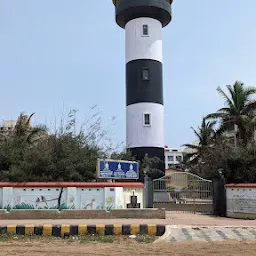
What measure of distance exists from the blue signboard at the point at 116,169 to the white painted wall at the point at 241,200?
4381 millimetres

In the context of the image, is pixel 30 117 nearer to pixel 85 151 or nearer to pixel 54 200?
pixel 85 151

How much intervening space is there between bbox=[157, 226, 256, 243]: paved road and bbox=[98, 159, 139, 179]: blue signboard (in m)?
5.16

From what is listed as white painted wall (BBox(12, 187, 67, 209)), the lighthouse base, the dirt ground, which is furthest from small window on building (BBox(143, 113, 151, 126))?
the dirt ground

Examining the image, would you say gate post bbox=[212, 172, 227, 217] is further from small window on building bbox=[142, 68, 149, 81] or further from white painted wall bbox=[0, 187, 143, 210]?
small window on building bbox=[142, 68, 149, 81]

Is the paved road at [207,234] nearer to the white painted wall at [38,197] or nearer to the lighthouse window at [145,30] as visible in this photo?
the white painted wall at [38,197]

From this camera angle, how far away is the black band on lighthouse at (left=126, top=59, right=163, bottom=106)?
27.1 meters

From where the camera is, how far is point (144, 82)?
89.4ft

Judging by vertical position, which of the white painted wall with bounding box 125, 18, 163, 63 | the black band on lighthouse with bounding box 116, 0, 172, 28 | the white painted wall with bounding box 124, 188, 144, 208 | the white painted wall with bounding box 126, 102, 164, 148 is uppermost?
the black band on lighthouse with bounding box 116, 0, 172, 28

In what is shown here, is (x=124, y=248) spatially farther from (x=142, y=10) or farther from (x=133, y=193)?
(x=142, y=10)

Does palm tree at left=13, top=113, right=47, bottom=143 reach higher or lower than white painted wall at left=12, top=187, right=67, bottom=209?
higher

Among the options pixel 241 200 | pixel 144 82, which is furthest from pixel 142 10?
pixel 241 200

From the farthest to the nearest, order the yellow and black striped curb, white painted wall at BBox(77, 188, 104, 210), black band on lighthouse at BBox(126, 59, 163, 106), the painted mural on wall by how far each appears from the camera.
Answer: black band on lighthouse at BBox(126, 59, 163, 106)
white painted wall at BBox(77, 188, 104, 210)
the painted mural on wall
the yellow and black striped curb

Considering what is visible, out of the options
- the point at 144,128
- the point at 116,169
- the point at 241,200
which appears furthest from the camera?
the point at 144,128

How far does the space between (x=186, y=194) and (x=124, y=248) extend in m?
A: 11.7
